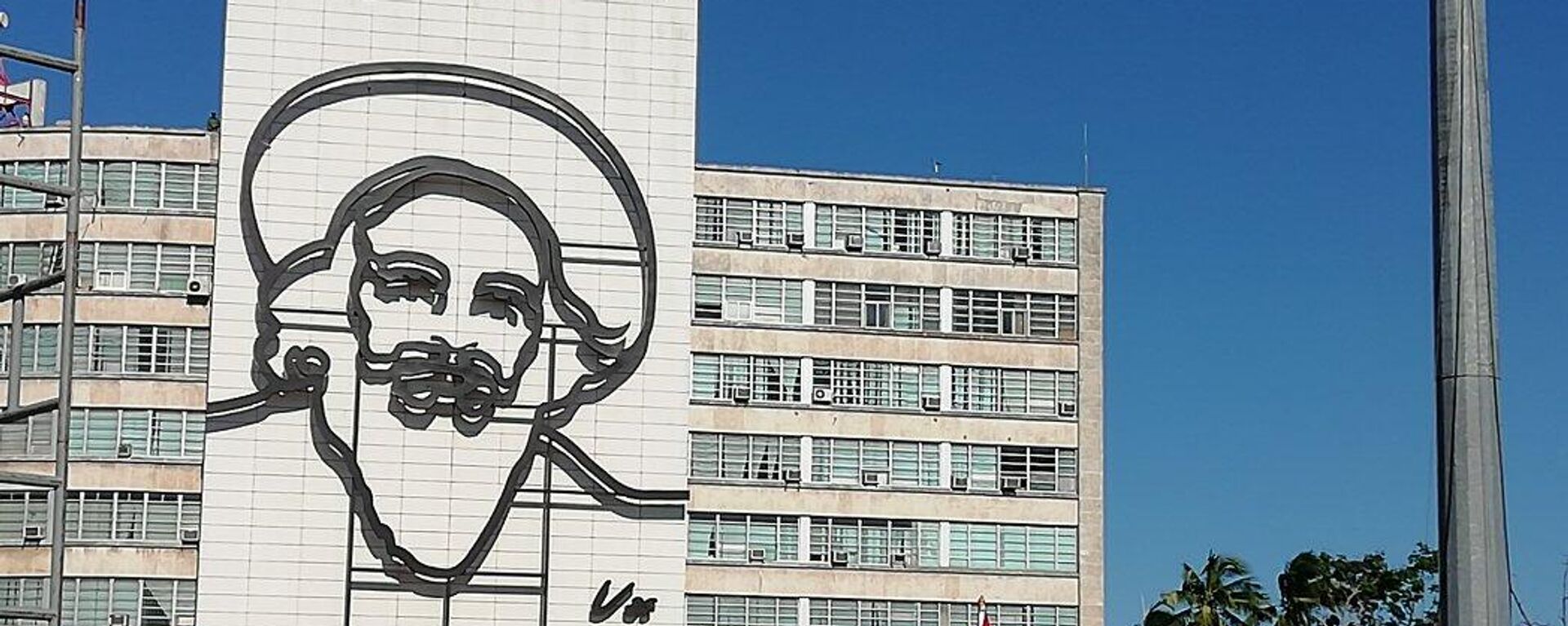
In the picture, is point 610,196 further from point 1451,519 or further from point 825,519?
point 825,519

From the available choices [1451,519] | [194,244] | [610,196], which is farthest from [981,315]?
[1451,519]

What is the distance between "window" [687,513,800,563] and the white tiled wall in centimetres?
2504

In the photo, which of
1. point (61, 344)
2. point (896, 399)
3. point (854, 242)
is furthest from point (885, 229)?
point (61, 344)

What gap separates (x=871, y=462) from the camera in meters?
54.8

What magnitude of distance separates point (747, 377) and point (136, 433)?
14264 mm

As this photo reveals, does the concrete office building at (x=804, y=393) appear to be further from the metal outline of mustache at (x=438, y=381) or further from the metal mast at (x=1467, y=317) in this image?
the metal mast at (x=1467, y=317)

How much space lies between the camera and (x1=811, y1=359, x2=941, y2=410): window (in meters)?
54.7

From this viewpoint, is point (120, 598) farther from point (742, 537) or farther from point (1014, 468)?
point (1014, 468)

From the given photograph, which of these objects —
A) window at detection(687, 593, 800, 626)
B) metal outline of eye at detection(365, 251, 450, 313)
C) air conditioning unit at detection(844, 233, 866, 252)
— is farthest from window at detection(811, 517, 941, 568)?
metal outline of eye at detection(365, 251, 450, 313)

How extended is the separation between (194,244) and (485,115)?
25.3 metres

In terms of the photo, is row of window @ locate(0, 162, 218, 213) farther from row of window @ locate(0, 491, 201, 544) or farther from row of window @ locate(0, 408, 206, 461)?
row of window @ locate(0, 491, 201, 544)

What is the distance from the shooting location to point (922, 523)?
54.9 meters

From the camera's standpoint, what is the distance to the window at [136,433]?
5178 cm

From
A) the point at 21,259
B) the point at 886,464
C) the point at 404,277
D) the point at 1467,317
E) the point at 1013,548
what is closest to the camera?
the point at 1467,317
